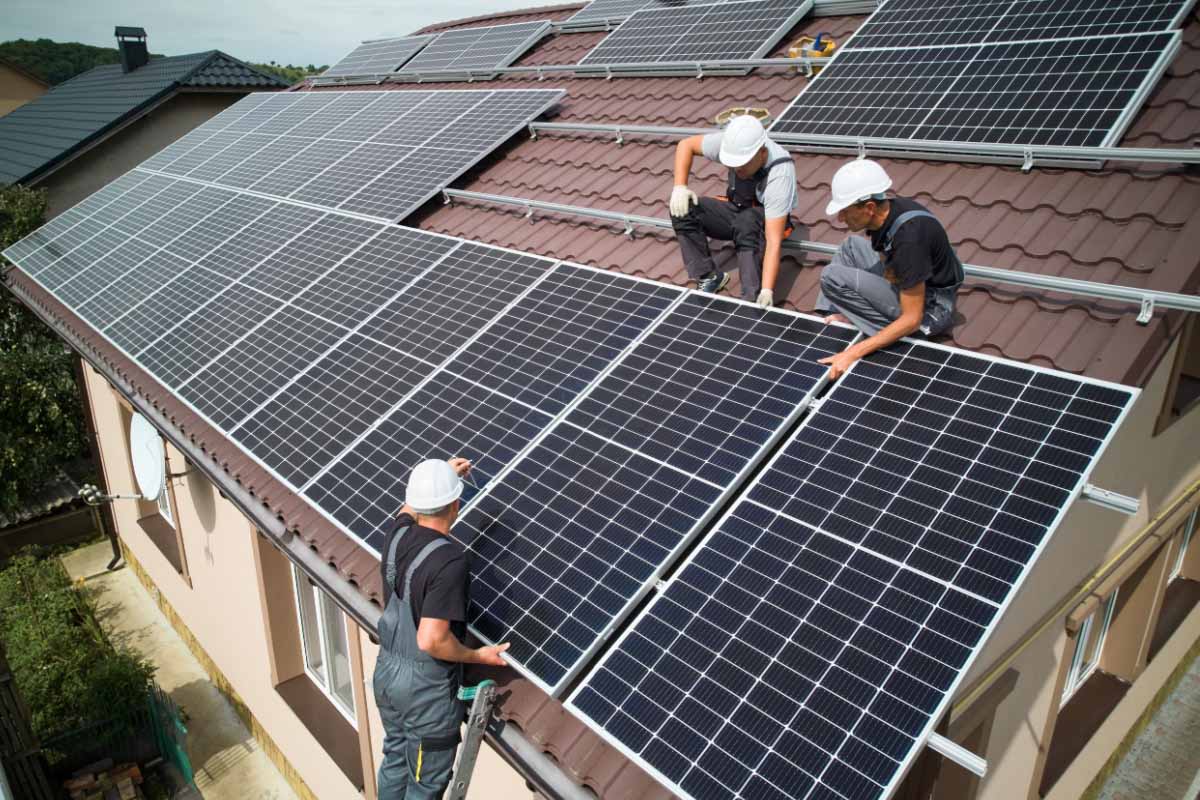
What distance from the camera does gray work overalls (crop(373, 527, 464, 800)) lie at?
4.46 meters

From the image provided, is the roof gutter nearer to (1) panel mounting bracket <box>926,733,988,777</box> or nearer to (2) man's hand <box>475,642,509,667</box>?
(2) man's hand <box>475,642,509,667</box>

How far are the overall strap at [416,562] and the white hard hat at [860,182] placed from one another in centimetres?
310

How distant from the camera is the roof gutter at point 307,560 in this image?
13.6 ft

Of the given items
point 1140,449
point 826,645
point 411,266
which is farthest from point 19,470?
point 1140,449

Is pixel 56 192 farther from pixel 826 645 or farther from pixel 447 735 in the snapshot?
pixel 826 645

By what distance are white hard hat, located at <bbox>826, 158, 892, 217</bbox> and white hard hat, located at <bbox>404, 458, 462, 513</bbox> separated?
287 centimetres

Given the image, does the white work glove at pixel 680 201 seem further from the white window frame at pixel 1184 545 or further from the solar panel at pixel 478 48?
the solar panel at pixel 478 48

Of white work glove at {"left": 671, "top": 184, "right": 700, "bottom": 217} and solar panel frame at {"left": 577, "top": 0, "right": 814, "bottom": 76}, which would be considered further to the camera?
solar panel frame at {"left": 577, "top": 0, "right": 814, "bottom": 76}

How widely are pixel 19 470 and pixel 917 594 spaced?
16925mm

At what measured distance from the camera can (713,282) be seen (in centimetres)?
643

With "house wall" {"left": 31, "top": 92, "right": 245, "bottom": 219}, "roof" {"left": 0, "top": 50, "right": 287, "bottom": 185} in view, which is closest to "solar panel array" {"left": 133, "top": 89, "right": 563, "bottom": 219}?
"house wall" {"left": 31, "top": 92, "right": 245, "bottom": 219}

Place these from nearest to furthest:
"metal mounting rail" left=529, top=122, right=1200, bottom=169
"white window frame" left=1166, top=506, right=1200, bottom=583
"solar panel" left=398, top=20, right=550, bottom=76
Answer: "metal mounting rail" left=529, top=122, right=1200, bottom=169 → "white window frame" left=1166, top=506, right=1200, bottom=583 → "solar panel" left=398, top=20, right=550, bottom=76

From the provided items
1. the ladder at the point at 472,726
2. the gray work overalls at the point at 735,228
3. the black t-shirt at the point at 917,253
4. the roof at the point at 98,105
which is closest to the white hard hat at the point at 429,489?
the ladder at the point at 472,726

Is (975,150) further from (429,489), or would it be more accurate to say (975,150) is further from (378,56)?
(378,56)
